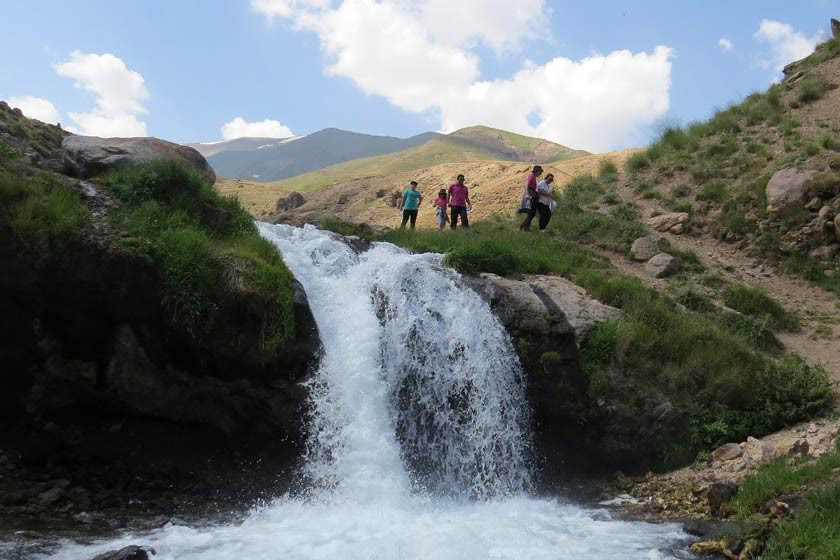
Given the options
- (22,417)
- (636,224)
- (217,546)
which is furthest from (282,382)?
(636,224)

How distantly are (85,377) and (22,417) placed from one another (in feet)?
3.58

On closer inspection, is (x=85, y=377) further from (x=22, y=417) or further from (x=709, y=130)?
(x=709, y=130)

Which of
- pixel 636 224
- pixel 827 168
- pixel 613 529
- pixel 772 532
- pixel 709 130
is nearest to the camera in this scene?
pixel 772 532

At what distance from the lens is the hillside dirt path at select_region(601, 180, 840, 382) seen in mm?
13789

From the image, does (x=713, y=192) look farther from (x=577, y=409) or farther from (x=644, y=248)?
(x=577, y=409)

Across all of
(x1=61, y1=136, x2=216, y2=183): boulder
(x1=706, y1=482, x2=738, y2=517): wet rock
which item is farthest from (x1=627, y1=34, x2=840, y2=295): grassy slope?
(x1=61, y1=136, x2=216, y2=183): boulder

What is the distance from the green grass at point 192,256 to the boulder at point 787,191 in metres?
14.1

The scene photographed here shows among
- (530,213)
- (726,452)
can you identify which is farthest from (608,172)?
(726,452)

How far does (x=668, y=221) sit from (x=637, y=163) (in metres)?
5.05

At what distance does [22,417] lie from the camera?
9.48m

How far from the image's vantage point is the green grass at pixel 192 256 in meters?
9.55

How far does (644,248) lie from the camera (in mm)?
17734

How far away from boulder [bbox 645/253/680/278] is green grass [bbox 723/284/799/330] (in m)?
1.48

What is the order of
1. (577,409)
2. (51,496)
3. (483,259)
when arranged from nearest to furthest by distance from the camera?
(51,496) < (577,409) < (483,259)
